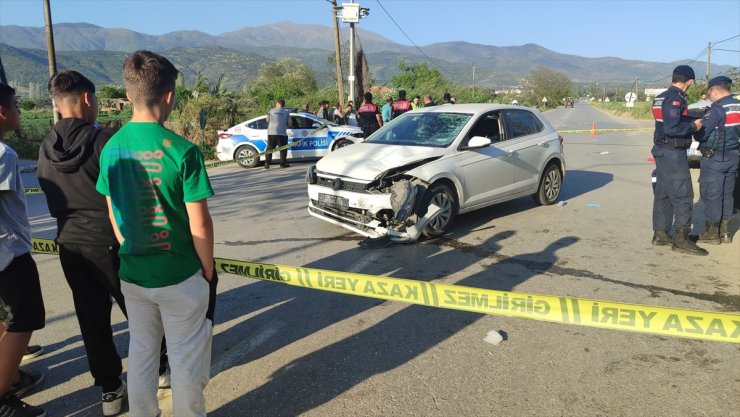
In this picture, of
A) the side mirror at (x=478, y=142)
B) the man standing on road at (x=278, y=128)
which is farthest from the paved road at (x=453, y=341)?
the man standing on road at (x=278, y=128)

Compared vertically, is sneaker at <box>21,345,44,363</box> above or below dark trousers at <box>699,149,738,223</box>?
below

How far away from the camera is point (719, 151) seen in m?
5.99

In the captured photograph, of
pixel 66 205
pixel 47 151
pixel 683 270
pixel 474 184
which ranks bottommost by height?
pixel 683 270

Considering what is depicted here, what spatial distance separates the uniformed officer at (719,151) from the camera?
592 centimetres

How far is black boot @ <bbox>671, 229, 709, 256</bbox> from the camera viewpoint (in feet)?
19.2

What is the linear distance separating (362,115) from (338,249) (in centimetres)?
840

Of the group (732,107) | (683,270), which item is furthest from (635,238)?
(732,107)

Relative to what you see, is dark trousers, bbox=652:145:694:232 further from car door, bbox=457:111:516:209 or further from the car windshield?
the car windshield

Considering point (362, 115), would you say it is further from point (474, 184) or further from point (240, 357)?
point (240, 357)

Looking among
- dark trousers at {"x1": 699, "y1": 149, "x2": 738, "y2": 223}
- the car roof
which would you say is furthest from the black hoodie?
dark trousers at {"x1": 699, "y1": 149, "x2": 738, "y2": 223}

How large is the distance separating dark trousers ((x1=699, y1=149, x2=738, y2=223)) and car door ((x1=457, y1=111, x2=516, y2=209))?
2.35m

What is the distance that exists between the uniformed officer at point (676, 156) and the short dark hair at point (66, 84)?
5.64 metres

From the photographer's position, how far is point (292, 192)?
1009cm

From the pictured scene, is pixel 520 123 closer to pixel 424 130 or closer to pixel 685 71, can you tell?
pixel 424 130
